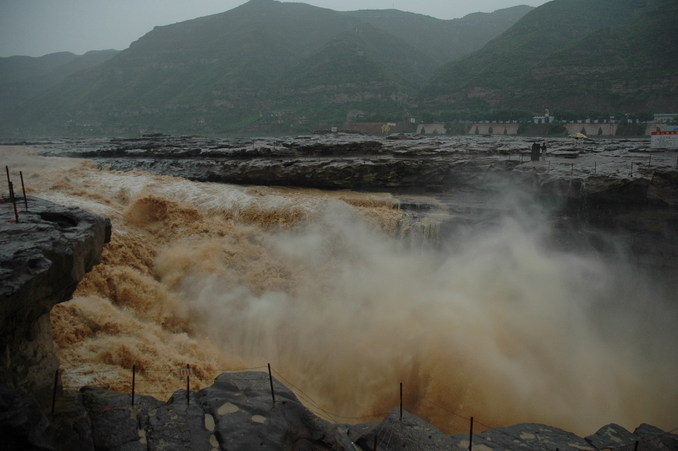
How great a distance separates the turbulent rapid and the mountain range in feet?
142

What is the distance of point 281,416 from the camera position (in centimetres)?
558

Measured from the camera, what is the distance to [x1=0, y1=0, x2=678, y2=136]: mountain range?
5253 centimetres

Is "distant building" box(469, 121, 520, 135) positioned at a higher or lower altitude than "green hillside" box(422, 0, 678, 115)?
lower

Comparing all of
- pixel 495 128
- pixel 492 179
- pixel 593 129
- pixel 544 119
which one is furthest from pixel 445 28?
pixel 492 179

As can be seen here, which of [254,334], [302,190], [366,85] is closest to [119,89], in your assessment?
[366,85]

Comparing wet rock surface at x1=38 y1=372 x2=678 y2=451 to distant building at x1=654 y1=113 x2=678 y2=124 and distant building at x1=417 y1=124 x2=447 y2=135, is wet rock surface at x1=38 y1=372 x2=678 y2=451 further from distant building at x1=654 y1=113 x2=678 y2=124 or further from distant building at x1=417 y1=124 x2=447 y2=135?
distant building at x1=417 y1=124 x2=447 y2=135

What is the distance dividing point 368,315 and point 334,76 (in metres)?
77.8

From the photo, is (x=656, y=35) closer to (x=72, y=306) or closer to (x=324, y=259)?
(x=324, y=259)

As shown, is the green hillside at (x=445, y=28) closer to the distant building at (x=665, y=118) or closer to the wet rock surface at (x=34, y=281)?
the distant building at (x=665, y=118)

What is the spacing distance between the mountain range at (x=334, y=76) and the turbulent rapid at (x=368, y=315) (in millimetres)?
43298

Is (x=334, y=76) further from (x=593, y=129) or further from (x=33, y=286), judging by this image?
(x=33, y=286)

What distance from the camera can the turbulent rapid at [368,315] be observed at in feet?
26.3

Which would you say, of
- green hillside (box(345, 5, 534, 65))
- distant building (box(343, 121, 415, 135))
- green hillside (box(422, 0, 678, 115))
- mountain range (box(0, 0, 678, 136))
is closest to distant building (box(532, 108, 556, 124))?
mountain range (box(0, 0, 678, 136))

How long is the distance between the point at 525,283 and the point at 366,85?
71739mm
